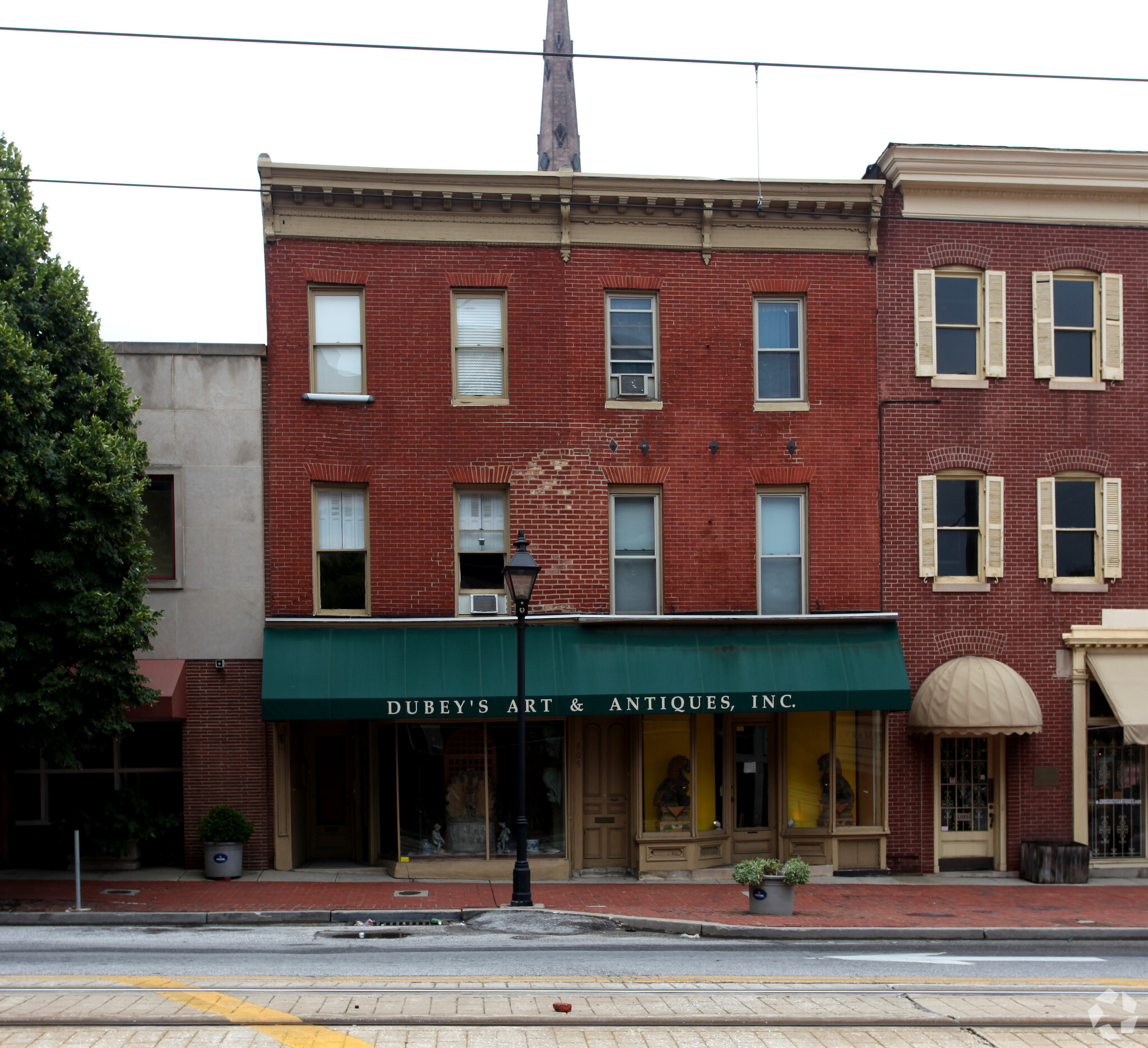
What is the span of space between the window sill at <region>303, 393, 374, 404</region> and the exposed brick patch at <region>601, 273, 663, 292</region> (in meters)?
4.27

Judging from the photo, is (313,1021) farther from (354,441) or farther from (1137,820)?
(1137,820)

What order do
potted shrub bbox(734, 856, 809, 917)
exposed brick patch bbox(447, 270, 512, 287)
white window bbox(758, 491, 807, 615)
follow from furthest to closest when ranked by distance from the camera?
1. white window bbox(758, 491, 807, 615)
2. exposed brick patch bbox(447, 270, 512, 287)
3. potted shrub bbox(734, 856, 809, 917)

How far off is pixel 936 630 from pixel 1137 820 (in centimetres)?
479

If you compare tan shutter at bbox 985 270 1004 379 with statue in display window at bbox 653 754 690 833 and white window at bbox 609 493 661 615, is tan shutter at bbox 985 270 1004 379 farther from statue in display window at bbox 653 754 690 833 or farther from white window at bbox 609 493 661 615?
statue in display window at bbox 653 754 690 833

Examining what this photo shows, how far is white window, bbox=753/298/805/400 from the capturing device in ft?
63.2

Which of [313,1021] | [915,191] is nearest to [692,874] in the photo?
[313,1021]

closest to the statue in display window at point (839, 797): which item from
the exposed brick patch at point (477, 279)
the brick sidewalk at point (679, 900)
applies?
the brick sidewalk at point (679, 900)

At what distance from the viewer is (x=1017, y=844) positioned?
1905cm

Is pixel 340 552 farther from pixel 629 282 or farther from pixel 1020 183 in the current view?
pixel 1020 183

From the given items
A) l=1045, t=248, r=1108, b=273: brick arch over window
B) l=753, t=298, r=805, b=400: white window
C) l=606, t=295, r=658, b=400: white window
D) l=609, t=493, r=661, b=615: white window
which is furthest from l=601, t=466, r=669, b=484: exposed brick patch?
l=1045, t=248, r=1108, b=273: brick arch over window

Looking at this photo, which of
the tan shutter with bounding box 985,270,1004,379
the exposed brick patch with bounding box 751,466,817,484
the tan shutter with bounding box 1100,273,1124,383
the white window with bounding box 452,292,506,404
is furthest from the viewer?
the tan shutter with bounding box 1100,273,1124,383

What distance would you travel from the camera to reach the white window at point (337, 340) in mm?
18422

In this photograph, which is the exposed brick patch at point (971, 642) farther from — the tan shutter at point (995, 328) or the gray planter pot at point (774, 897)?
the gray planter pot at point (774, 897)

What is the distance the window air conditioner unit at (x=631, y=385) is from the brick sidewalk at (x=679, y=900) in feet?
25.5
